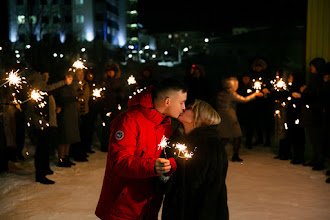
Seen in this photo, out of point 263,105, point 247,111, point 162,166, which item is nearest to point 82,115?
point 247,111

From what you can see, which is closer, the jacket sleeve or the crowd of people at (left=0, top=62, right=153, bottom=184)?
the jacket sleeve

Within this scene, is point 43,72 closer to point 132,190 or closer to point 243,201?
point 243,201

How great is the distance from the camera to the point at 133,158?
296cm

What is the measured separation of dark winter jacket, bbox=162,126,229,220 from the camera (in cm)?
326

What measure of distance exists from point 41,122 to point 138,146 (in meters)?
4.82

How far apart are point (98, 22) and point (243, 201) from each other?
62.3 metres

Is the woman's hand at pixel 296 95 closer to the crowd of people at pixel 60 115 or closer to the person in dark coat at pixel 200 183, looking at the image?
the crowd of people at pixel 60 115

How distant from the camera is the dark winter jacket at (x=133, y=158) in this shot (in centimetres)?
303

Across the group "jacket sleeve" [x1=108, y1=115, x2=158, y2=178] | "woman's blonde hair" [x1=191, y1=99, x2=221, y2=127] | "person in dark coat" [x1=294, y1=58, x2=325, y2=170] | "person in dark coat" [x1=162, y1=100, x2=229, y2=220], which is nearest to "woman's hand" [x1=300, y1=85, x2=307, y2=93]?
"person in dark coat" [x1=294, y1=58, x2=325, y2=170]

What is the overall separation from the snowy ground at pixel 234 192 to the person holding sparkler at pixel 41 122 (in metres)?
0.32

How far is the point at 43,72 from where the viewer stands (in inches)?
306

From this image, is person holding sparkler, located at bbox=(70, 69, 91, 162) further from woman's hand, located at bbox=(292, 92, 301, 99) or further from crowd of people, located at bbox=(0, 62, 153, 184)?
woman's hand, located at bbox=(292, 92, 301, 99)

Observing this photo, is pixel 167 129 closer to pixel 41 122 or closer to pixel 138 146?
pixel 138 146

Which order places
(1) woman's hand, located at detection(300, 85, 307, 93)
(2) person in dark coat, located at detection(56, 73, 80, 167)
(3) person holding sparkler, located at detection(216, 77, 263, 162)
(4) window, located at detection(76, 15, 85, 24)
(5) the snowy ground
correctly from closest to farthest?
(5) the snowy ground < (2) person in dark coat, located at detection(56, 73, 80, 167) < (1) woman's hand, located at detection(300, 85, 307, 93) < (3) person holding sparkler, located at detection(216, 77, 263, 162) < (4) window, located at detection(76, 15, 85, 24)
